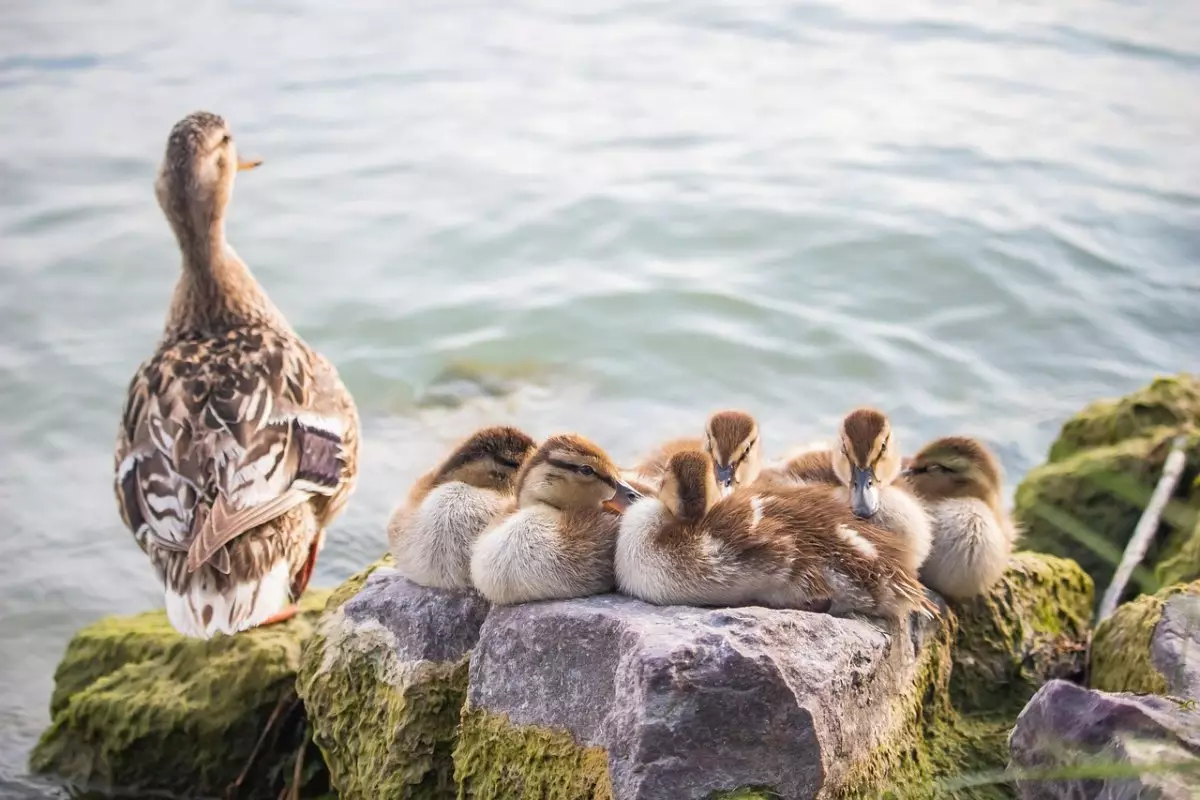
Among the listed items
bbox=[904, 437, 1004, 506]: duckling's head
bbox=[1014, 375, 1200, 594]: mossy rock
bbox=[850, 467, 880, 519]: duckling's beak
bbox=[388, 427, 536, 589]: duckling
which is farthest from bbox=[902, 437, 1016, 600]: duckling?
bbox=[388, 427, 536, 589]: duckling

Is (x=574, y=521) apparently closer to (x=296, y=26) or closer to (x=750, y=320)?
(x=750, y=320)

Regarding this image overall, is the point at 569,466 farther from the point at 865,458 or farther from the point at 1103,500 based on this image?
the point at 1103,500

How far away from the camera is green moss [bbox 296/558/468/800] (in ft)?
13.0

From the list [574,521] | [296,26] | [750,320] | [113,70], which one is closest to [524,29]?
[296,26]

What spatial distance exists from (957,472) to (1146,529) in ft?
3.86

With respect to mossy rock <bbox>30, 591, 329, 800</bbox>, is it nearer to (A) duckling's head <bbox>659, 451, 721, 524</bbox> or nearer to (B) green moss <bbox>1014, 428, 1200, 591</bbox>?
(A) duckling's head <bbox>659, 451, 721, 524</bbox>

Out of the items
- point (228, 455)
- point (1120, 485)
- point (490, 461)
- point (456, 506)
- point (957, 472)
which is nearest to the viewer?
point (456, 506)

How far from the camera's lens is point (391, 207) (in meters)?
11.4

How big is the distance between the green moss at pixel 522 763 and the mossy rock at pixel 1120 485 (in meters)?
2.37

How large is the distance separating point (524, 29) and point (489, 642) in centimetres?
1231

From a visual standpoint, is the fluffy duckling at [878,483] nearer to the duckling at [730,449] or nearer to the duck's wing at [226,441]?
the duckling at [730,449]

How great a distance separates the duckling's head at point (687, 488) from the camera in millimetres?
3789

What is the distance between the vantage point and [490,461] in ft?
14.3

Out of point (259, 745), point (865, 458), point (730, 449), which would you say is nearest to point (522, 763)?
point (730, 449)
